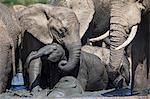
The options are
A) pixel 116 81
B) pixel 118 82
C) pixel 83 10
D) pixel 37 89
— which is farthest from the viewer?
pixel 83 10

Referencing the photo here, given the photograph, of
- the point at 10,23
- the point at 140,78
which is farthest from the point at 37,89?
the point at 140,78

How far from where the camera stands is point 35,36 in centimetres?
785

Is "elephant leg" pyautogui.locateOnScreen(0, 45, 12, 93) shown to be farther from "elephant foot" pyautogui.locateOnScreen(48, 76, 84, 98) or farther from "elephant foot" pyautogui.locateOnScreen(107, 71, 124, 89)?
"elephant foot" pyautogui.locateOnScreen(107, 71, 124, 89)

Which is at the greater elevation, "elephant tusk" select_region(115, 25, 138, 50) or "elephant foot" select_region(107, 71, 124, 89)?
"elephant tusk" select_region(115, 25, 138, 50)

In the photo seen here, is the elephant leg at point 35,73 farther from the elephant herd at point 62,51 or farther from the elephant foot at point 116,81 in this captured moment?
the elephant foot at point 116,81

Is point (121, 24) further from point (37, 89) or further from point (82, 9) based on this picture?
point (82, 9)

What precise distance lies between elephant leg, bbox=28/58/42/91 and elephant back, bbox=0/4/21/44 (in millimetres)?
312

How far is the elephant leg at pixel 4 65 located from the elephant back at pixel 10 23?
183 millimetres

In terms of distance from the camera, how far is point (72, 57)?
24.7 feet

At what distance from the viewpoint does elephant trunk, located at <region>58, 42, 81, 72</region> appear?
751cm

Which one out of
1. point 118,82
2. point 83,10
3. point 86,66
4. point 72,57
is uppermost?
point 83,10

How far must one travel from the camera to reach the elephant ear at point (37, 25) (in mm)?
7840

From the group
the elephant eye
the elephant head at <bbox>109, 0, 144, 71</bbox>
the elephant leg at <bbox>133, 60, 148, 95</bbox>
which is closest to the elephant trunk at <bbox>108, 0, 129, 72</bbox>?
the elephant head at <bbox>109, 0, 144, 71</bbox>

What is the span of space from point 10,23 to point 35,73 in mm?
597
